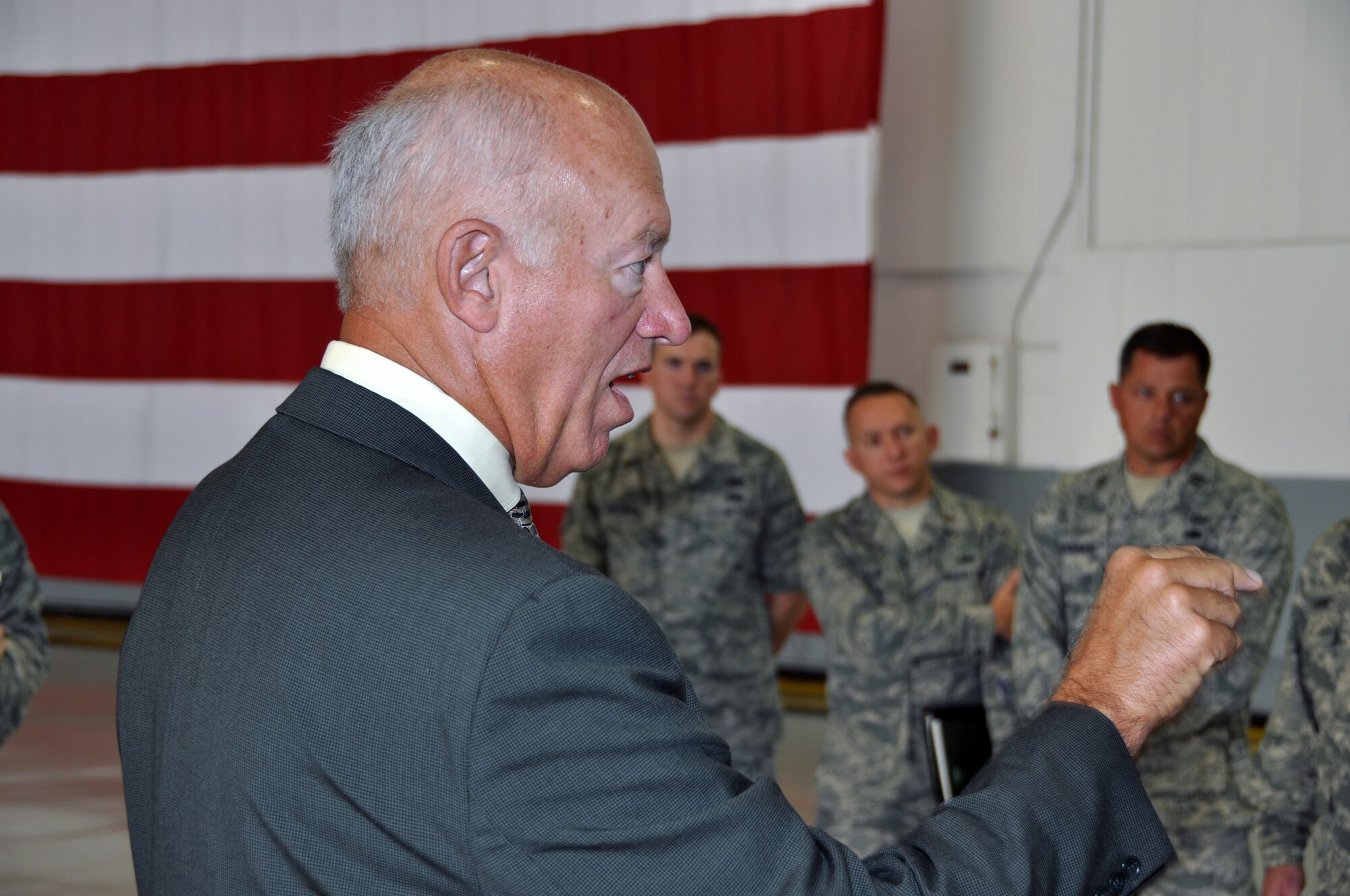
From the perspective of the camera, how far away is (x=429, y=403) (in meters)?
0.90

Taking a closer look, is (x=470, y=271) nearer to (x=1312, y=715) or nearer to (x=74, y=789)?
(x=1312, y=715)

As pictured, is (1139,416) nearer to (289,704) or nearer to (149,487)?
(289,704)

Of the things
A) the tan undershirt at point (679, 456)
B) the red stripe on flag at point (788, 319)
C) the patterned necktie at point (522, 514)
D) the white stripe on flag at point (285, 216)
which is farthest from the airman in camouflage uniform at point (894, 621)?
the patterned necktie at point (522, 514)

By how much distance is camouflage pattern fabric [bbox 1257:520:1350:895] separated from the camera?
226 cm

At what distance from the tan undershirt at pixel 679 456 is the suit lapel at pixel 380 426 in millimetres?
2968

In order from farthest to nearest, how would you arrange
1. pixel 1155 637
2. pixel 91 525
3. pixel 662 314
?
pixel 91 525 < pixel 662 314 < pixel 1155 637

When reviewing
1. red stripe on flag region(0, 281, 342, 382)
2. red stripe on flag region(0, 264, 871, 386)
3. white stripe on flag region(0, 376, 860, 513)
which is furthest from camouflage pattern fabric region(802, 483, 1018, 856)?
red stripe on flag region(0, 281, 342, 382)

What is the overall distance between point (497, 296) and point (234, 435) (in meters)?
5.91

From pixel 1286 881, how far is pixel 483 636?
2.06 metres

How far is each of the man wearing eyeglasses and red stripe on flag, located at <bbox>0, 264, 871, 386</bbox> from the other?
2.15m

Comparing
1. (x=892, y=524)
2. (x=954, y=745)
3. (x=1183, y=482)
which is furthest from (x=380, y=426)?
(x=892, y=524)

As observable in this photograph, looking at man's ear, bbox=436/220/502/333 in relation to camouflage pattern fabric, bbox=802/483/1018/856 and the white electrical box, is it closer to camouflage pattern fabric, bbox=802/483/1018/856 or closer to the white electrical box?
camouflage pattern fabric, bbox=802/483/1018/856

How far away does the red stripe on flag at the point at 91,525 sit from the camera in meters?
6.69

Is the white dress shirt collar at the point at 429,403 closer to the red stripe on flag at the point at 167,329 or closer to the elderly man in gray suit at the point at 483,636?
the elderly man in gray suit at the point at 483,636
